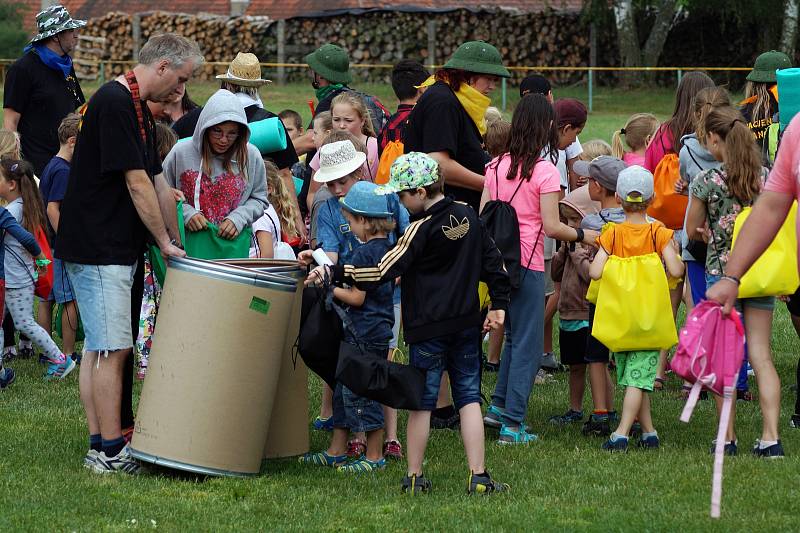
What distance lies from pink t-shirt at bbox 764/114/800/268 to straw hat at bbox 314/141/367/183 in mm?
2293

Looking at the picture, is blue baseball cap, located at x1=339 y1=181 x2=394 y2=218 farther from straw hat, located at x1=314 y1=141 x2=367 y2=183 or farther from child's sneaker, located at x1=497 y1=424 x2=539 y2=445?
child's sneaker, located at x1=497 y1=424 x2=539 y2=445

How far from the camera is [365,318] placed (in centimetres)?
614

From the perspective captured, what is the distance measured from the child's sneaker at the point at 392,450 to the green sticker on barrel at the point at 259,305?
4.22ft

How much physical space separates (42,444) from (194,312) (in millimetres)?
1574

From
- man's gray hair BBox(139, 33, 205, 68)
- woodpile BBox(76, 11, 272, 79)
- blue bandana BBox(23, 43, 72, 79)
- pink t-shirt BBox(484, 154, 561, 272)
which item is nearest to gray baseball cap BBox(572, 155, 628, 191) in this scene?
pink t-shirt BBox(484, 154, 561, 272)

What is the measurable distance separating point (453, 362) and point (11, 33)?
2981cm

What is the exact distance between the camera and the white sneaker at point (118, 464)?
613 cm

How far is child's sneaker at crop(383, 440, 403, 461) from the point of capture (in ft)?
22.0

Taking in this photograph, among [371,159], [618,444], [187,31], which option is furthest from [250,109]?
[187,31]

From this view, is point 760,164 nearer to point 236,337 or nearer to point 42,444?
point 236,337

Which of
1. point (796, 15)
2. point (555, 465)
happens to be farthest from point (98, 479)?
point (796, 15)

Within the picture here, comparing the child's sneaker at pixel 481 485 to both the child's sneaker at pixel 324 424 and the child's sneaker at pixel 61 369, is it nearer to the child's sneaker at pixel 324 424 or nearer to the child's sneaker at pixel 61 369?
the child's sneaker at pixel 324 424

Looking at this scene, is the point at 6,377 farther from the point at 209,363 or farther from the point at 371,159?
the point at 209,363

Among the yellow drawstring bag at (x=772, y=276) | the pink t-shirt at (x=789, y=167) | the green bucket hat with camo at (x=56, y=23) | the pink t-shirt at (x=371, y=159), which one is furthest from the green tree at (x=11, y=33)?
the pink t-shirt at (x=789, y=167)
